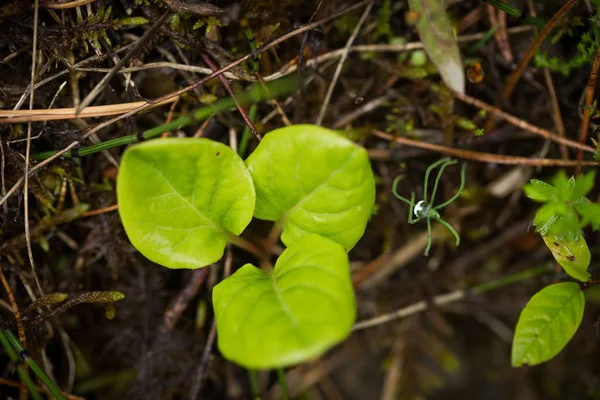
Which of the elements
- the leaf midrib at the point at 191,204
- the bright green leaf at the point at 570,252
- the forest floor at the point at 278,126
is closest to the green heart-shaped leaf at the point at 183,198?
the leaf midrib at the point at 191,204

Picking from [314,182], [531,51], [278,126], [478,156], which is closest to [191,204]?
[314,182]

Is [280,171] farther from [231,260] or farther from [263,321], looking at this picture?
[231,260]

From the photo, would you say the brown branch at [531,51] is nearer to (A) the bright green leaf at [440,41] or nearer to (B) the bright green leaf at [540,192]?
(A) the bright green leaf at [440,41]

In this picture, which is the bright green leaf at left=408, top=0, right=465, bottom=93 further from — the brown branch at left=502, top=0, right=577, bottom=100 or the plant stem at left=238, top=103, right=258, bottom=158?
the plant stem at left=238, top=103, right=258, bottom=158

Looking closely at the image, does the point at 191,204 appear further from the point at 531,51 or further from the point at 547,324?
the point at 531,51

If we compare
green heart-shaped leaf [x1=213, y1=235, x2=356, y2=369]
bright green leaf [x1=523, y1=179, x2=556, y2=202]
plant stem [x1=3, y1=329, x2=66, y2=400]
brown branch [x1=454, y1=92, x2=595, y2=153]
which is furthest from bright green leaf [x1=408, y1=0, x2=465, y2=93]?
plant stem [x1=3, y1=329, x2=66, y2=400]
